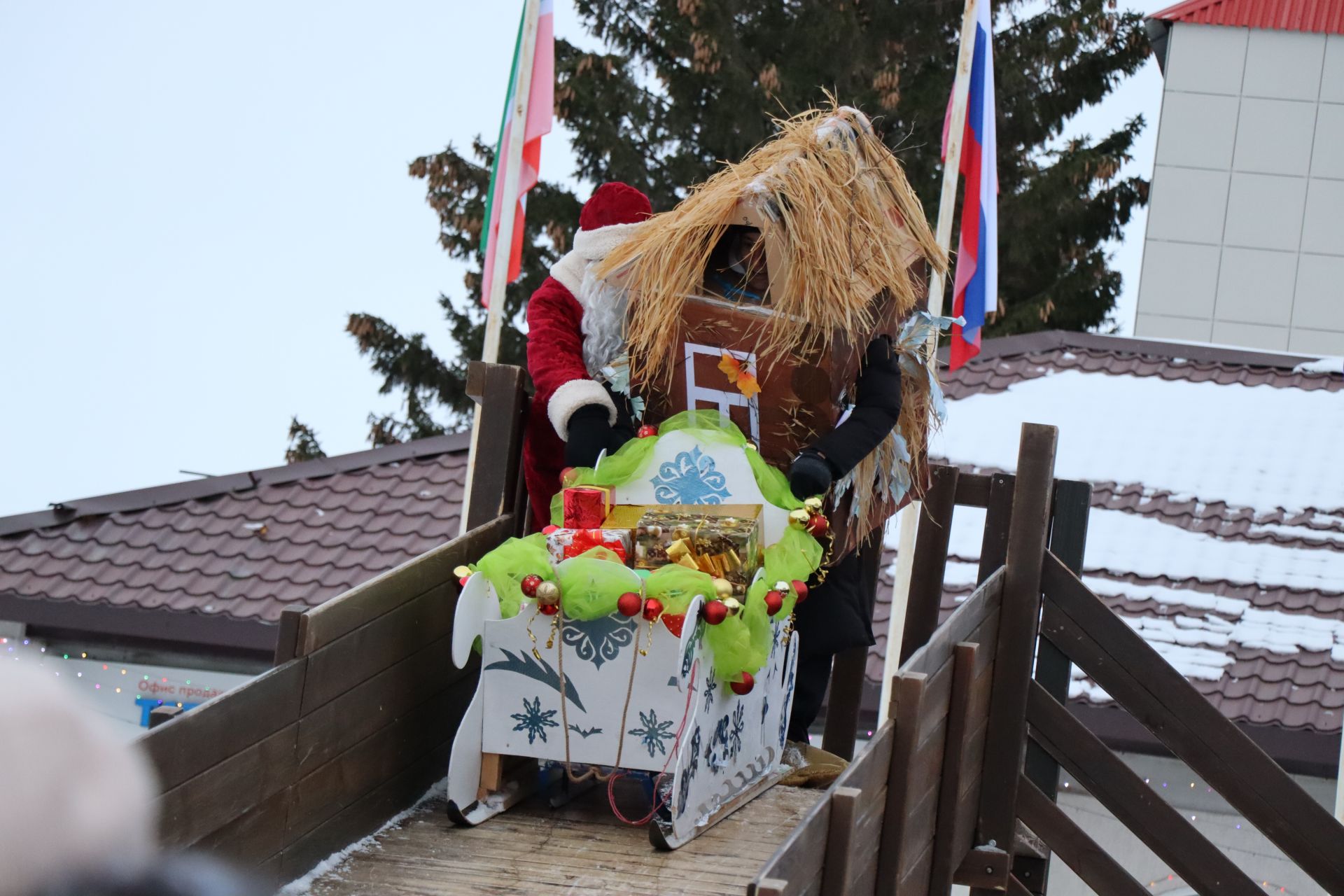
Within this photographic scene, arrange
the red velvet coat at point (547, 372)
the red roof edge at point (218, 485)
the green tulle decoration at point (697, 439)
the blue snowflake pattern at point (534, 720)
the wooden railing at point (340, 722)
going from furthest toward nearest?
1. the red roof edge at point (218, 485)
2. the red velvet coat at point (547, 372)
3. the green tulle decoration at point (697, 439)
4. the blue snowflake pattern at point (534, 720)
5. the wooden railing at point (340, 722)

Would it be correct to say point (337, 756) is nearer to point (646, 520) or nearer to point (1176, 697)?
point (646, 520)

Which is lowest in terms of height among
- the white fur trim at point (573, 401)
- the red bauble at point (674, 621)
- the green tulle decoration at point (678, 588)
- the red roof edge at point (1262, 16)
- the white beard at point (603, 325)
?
the red bauble at point (674, 621)

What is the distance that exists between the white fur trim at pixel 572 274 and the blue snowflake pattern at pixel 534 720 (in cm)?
106

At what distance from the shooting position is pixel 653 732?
3037 millimetres

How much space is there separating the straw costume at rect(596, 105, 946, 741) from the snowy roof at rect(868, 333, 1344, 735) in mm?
4027

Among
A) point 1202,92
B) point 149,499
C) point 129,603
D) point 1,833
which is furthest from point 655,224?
point 1202,92

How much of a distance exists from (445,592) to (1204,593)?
5.32m

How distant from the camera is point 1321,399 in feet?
31.1

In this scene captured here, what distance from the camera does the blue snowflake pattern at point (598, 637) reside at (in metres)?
3.05

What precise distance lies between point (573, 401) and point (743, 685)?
0.76 meters

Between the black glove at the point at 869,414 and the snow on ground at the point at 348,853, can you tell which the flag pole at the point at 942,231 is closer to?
the black glove at the point at 869,414

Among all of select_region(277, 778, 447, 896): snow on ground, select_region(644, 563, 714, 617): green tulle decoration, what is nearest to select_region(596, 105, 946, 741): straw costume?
select_region(644, 563, 714, 617): green tulle decoration

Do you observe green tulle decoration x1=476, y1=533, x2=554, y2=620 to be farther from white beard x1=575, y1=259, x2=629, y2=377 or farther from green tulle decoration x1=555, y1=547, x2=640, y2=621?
white beard x1=575, y1=259, x2=629, y2=377

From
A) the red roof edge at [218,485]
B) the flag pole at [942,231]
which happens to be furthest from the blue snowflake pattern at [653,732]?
the red roof edge at [218,485]
